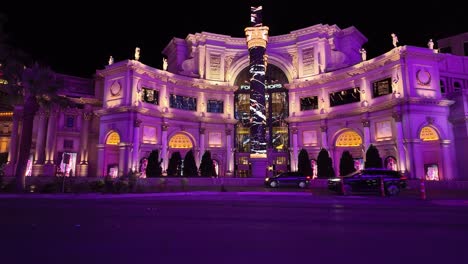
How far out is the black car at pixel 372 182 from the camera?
18969 millimetres

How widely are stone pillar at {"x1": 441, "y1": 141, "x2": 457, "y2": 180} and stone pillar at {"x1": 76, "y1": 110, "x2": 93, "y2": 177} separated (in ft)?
145

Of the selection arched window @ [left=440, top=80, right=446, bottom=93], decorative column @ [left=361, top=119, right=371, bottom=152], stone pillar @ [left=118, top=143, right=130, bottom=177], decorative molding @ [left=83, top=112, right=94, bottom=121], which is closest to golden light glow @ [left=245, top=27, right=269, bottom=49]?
decorative column @ [left=361, top=119, right=371, bottom=152]

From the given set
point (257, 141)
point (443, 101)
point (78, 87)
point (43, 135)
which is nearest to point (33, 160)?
point (43, 135)

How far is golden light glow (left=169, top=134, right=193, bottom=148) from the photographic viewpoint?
137 ft

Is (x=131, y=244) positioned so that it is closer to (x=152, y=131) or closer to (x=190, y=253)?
(x=190, y=253)

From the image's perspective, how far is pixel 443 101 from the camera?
103ft

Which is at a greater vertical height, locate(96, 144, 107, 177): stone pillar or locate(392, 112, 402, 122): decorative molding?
locate(392, 112, 402, 122): decorative molding

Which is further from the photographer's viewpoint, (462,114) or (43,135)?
(43,135)

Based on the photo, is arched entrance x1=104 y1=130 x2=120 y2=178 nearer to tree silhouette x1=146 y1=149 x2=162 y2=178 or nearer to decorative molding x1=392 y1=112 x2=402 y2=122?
tree silhouette x1=146 y1=149 x2=162 y2=178

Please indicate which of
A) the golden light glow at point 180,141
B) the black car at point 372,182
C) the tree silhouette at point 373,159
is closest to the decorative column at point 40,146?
the golden light glow at point 180,141

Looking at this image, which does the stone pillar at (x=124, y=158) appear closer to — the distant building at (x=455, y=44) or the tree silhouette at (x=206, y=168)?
the tree silhouette at (x=206, y=168)

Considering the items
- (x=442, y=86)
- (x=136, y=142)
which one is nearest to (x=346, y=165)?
→ (x=442, y=86)

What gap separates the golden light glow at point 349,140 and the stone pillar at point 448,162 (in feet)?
30.9

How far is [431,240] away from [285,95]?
40.3m
